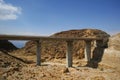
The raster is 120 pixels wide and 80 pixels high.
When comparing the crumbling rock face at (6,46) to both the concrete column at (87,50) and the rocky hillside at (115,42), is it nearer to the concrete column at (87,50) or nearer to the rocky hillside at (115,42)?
the concrete column at (87,50)

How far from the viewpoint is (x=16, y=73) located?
126 ft

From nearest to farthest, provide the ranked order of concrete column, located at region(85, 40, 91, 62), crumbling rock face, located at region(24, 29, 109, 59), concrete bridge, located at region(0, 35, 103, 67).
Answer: concrete bridge, located at region(0, 35, 103, 67), concrete column, located at region(85, 40, 91, 62), crumbling rock face, located at region(24, 29, 109, 59)

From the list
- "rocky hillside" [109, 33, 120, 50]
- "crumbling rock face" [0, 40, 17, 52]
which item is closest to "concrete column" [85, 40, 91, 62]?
"rocky hillside" [109, 33, 120, 50]

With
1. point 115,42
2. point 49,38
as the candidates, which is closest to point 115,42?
point 115,42

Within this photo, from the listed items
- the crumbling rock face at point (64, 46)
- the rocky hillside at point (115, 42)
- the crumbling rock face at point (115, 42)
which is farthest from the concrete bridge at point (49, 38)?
the crumbling rock face at point (64, 46)

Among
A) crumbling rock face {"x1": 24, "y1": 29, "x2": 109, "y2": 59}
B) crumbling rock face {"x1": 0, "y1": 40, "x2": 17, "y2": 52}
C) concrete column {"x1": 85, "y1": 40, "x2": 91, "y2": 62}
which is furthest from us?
crumbling rock face {"x1": 0, "y1": 40, "x2": 17, "y2": 52}

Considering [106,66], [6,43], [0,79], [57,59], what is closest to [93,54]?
[106,66]

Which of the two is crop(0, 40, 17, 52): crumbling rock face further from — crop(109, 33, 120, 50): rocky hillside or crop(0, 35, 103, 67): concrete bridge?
crop(109, 33, 120, 50): rocky hillside

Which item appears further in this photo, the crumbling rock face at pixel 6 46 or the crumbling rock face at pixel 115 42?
the crumbling rock face at pixel 6 46

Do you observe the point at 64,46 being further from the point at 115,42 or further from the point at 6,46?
the point at 115,42

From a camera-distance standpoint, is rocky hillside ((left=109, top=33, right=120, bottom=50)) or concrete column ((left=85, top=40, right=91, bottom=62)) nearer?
rocky hillside ((left=109, top=33, right=120, bottom=50))

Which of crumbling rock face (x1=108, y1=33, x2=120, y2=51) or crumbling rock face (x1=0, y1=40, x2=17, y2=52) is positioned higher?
crumbling rock face (x1=108, y1=33, x2=120, y2=51)

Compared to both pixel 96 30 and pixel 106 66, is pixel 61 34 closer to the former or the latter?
pixel 96 30

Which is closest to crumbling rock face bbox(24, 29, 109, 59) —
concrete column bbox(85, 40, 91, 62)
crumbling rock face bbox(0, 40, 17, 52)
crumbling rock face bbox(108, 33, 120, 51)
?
concrete column bbox(85, 40, 91, 62)
